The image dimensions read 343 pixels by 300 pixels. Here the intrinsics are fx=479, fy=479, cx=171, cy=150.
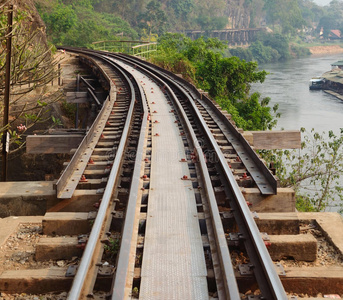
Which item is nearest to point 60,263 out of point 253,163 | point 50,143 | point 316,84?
point 253,163

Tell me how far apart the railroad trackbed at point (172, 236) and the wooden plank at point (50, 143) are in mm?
1746

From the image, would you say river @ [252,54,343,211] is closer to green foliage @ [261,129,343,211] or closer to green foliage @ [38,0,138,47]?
green foliage @ [261,129,343,211]

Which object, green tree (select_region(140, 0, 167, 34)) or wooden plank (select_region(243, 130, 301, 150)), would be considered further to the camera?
green tree (select_region(140, 0, 167, 34))

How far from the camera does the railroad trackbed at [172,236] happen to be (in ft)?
12.3

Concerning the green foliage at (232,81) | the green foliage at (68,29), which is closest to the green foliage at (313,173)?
the green foliage at (232,81)

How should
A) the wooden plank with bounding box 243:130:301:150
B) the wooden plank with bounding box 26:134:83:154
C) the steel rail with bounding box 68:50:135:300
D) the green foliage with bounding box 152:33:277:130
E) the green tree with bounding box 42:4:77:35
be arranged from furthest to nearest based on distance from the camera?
the green tree with bounding box 42:4:77:35
the green foliage with bounding box 152:33:277:130
the wooden plank with bounding box 243:130:301:150
the wooden plank with bounding box 26:134:83:154
the steel rail with bounding box 68:50:135:300

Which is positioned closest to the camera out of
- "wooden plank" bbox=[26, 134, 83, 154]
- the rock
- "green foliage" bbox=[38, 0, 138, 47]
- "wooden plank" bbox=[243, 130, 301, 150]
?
the rock

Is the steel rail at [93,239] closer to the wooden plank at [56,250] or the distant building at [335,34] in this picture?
the wooden plank at [56,250]

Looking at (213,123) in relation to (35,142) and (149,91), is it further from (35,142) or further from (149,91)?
(149,91)

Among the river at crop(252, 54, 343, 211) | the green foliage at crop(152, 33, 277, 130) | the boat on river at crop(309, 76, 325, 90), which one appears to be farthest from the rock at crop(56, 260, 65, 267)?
the boat on river at crop(309, 76, 325, 90)

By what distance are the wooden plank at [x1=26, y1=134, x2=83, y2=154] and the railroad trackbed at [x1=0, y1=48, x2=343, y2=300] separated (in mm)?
1746

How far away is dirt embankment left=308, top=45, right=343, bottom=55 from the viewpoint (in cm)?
11038

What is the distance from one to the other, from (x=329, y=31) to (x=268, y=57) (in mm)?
55585

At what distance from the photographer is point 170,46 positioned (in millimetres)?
35781
